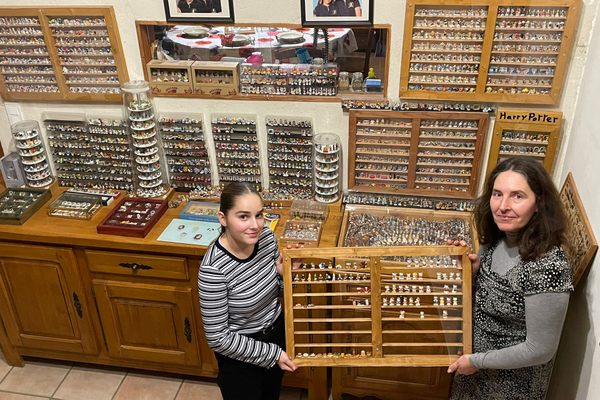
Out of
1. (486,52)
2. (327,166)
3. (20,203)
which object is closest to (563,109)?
(486,52)

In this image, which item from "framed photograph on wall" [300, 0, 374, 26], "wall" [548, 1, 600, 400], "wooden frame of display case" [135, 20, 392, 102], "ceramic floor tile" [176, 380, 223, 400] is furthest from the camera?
"ceramic floor tile" [176, 380, 223, 400]

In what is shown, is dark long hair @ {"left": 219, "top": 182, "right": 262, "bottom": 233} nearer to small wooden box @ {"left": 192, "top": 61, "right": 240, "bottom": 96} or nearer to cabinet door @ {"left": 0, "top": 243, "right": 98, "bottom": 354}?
small wooden box @ {"left": 192, "top": 61, "right": 240, "bottom": 96}

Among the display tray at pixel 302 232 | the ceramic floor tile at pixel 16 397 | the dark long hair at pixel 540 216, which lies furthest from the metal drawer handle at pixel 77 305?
the dark long hair at pixel 540 216

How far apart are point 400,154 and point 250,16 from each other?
0.98m

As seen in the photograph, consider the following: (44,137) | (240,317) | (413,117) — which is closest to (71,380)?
(44,137)

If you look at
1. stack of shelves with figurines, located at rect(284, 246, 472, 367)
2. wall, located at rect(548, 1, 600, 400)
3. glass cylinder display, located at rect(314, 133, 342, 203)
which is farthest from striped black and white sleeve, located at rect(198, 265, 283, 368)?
wall, located at rect(548, 1, 600, 400)

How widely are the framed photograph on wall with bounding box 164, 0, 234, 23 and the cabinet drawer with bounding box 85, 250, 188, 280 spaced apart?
113 centimetres

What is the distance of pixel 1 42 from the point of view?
9.33ft

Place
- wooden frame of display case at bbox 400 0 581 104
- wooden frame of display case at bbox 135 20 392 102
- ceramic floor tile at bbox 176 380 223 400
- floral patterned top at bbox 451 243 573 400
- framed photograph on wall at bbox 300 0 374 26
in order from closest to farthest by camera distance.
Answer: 1. floral patterned top at bbox 451 243 573 400
2. wooden frame of display case at bbox 400 0 581 104
3. framed photograph on wall at bbox 300 0 374 26
4. wooden frame of display case at bbox 135 20 392 102
5. ceramic floor tile at bbox 176 380 223 400

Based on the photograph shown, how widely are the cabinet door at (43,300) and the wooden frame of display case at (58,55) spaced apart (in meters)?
0.80

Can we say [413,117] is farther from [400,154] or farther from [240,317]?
[240,317]

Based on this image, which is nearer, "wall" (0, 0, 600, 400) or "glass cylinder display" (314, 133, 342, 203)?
"wall" (0, 0, 600, 400)

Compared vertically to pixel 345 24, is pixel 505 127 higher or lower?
lower

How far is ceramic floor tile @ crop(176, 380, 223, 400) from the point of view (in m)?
Result: 3.11
